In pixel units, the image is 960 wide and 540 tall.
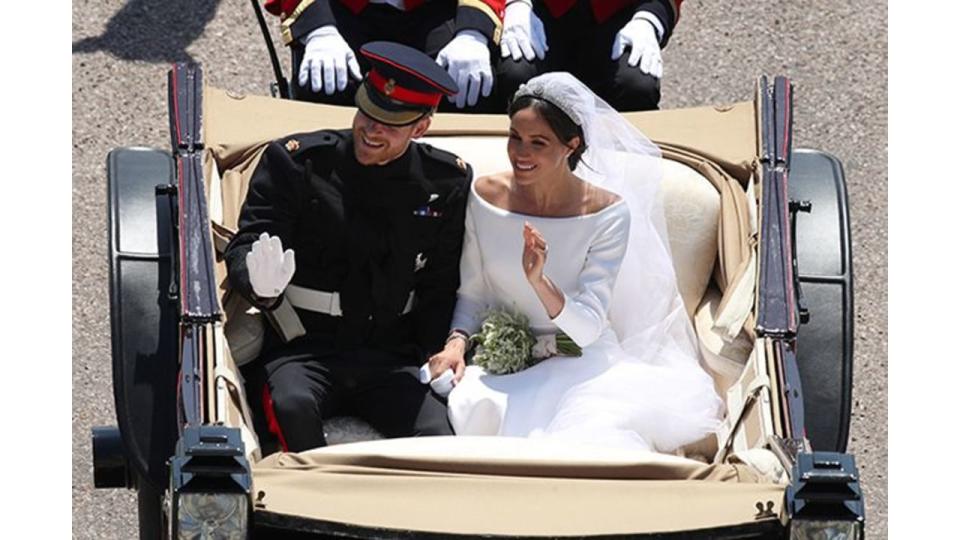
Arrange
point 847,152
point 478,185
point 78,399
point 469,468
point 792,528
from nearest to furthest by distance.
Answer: point 792,528
point 469,468
point 478,185
point 78,399
point 847,152

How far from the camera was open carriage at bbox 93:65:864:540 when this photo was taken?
3.67 metres

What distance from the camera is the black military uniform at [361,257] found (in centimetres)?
441

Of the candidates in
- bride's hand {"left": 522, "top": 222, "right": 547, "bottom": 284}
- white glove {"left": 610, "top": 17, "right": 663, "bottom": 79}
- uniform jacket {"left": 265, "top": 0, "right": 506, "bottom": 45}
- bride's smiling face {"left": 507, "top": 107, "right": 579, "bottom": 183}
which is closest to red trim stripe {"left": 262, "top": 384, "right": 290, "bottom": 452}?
bride's hand {"left": 522, "top": 222, "right": 547, "bottom": 284}

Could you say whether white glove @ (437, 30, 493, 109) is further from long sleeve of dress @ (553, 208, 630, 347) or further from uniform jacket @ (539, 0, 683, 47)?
long sleeve of dress @ (553, 208, 630, 347)

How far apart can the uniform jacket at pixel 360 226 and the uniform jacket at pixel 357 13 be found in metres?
0.60

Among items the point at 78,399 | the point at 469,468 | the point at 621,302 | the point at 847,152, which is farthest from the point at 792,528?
the point at 847,152

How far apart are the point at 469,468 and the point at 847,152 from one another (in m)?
3.05

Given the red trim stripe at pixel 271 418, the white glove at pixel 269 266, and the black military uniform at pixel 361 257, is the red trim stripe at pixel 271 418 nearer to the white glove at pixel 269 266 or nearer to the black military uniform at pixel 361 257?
the black military uniform at pixel 361 257

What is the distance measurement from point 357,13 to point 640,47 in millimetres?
676

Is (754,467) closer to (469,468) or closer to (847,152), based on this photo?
(469,468)

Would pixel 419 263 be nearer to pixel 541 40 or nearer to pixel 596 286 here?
pixel 596 286

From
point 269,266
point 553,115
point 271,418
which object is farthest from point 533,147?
point 271,418

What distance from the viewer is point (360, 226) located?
450cm

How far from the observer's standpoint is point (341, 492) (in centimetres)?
376
